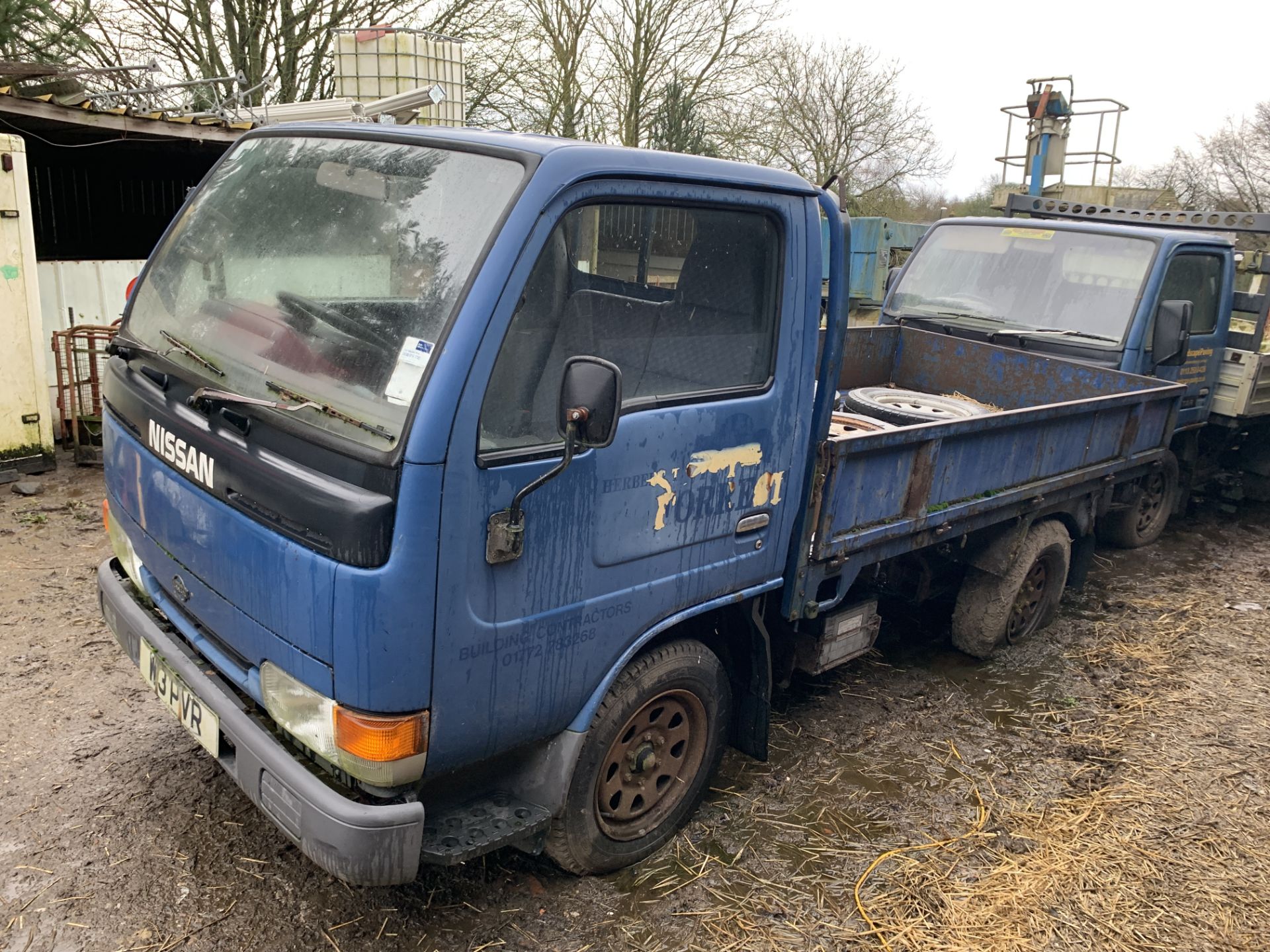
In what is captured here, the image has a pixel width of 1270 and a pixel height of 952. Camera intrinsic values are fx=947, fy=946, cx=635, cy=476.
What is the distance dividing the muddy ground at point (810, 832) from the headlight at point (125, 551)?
30.5 inches

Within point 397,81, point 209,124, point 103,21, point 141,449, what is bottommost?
point 141,449

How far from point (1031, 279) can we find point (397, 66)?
867 cm

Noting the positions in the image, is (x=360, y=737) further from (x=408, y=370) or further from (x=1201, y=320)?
(x=1201, y=320)

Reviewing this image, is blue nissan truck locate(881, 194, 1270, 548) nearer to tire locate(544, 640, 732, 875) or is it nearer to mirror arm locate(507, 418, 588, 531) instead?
tire locate(544, 640, 732, 875)

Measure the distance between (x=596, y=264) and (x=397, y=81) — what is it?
415 inches

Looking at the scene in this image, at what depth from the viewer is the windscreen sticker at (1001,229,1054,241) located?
6.18 meters

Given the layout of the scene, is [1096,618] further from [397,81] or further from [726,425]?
[397,81]

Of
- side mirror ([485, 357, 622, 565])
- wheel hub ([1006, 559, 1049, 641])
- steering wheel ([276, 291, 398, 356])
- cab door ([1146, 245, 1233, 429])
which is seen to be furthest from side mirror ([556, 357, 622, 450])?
cab door ([1146, 245, 1233, 429])

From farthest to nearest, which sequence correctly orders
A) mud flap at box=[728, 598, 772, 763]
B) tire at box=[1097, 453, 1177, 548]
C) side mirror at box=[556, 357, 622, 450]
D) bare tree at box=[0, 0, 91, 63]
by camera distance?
bare tree at box=[0, 0, 91, 63] → tire at box=[1097, 453, 1177, 548] → mud flap at box=[728, 598, 772, 763] → side mirror at box=[556, 357, 622, 450]

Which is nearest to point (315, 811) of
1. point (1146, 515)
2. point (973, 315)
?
point (973, 315)

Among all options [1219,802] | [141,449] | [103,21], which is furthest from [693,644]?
[103,21]

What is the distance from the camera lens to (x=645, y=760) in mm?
3100

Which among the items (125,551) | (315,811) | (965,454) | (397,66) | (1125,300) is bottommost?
(315,811)

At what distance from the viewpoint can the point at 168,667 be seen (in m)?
2.82
